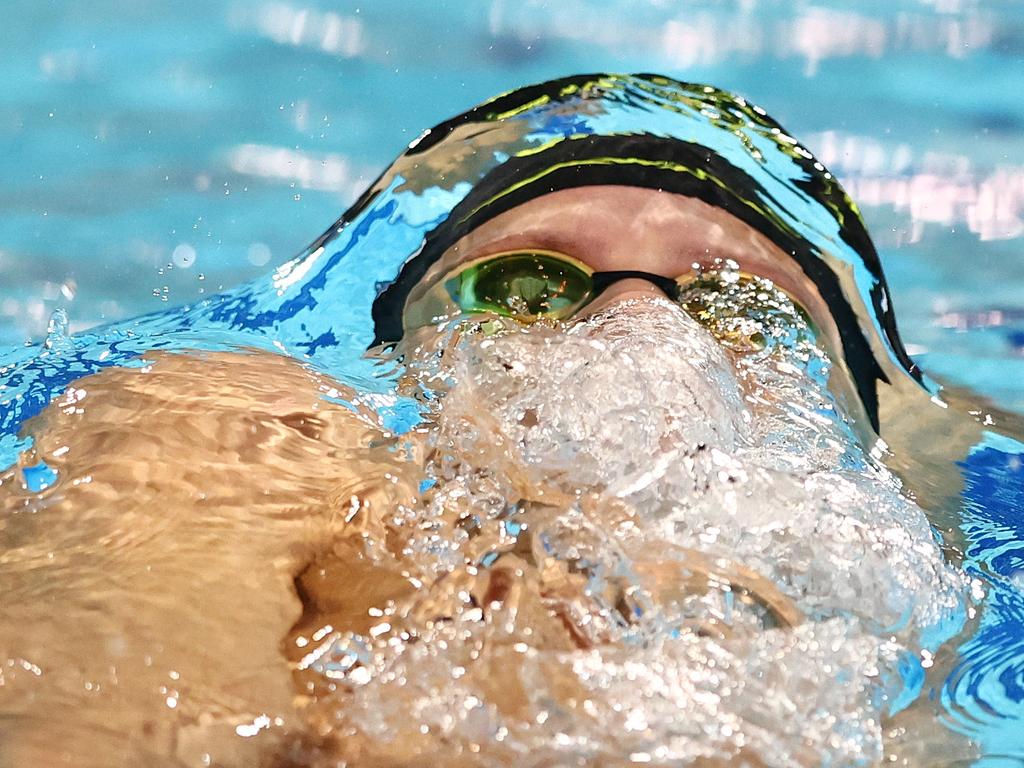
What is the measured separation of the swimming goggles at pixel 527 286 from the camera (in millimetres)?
1753

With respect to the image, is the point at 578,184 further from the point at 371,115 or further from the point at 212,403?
the point at 371,115

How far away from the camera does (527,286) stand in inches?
70.6

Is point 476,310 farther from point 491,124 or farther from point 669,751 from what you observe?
point 669,751

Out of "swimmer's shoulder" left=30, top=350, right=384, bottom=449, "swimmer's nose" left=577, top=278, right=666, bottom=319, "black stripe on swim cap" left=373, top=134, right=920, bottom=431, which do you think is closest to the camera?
"swimmer's shoulder" left=30, top=350, right=384, bottom=449

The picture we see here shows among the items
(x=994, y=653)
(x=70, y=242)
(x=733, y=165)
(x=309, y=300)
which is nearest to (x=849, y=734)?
(x=994, y=653)

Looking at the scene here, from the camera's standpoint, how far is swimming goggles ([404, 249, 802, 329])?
175 cm

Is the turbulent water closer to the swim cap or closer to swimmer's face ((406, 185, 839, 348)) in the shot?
swimmer's face ((406, 185, 839, 348))

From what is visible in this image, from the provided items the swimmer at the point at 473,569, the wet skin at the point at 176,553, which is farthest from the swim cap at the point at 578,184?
the wet skin at the point at 176,553

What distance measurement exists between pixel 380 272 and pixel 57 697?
47.2 inches

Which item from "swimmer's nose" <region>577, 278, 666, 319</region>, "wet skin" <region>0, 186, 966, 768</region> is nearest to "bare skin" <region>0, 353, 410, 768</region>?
"wet skin" <region>0, 186, 966, 768</region>

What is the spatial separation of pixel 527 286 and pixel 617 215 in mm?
174

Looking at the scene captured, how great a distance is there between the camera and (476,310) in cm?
178

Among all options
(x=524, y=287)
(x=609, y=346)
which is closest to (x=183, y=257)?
(x=524, y=287)

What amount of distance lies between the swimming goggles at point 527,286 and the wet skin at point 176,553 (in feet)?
1.38
